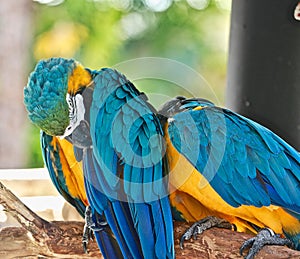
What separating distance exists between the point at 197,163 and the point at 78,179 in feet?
0.53

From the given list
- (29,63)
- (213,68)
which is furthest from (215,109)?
(213,68)

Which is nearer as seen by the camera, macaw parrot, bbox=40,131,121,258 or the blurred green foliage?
macaw parrot, bbox=40,131,121,258

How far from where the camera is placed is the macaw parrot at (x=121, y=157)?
65cm

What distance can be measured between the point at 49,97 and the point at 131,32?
2.08 metres

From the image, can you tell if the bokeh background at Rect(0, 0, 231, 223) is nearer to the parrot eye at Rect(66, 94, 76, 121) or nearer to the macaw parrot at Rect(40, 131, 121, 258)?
the macaw parrot at Rect(40, 131, 121, 258)

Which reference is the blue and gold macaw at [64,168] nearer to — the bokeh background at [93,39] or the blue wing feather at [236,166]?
the blue wing feather at [236,166]

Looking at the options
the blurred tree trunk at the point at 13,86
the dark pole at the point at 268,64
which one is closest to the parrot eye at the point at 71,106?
the dark pole at the point at 268,64

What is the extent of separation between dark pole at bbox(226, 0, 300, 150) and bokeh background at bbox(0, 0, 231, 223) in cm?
104

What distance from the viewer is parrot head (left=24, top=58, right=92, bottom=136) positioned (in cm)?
62

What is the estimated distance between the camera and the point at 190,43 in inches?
108

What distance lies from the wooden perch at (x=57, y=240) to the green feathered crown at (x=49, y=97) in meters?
0.13

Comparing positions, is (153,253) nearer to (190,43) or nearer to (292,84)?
(292,84)

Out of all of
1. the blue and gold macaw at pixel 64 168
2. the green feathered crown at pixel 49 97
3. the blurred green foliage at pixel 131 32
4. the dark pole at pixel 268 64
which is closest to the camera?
the green feathered crown at pixel 49 97

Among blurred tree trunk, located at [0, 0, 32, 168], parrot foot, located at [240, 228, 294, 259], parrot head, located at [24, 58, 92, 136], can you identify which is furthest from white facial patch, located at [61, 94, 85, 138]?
blurred tree trunk, located at [0, 0, 32, 168]
